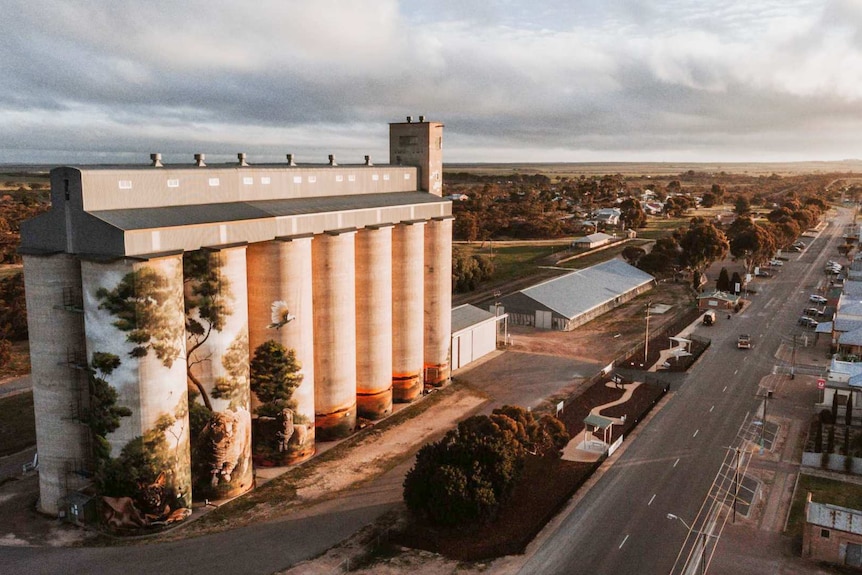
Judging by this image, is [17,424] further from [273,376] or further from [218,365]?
[218,365]

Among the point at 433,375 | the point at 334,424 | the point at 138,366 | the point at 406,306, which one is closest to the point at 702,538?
the point at 334,424

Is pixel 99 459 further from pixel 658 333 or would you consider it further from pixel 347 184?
pixel 658 333

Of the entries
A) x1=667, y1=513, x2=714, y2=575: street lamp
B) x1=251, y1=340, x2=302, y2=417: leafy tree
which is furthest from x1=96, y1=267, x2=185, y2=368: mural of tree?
x1=667, y1=513, x2=714, y2=575: street lamp

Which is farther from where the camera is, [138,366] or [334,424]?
[334,424]

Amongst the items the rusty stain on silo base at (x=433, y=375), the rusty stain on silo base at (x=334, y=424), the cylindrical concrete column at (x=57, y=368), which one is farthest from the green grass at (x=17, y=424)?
the rusty stain on silo base at (x=433, y=375)

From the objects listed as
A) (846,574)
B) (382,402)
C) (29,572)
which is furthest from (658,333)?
(29,572)

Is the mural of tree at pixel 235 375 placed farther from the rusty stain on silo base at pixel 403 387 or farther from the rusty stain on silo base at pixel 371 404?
the rusty stain on silo base at pixel 403 387

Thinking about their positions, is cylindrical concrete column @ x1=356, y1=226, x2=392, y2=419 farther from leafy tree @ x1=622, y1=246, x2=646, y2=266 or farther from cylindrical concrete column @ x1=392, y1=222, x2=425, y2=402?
leafy tree @ x1=622, y1=246, x2=646, y2=266
